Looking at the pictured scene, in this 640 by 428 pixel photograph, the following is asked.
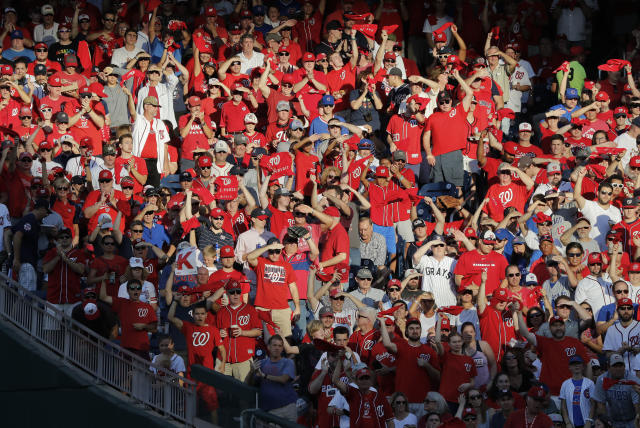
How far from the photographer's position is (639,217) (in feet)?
57.0

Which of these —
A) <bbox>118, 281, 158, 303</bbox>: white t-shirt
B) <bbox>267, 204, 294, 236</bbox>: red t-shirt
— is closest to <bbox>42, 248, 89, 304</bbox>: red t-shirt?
<bbox>118, 281, 158, 303</bbox>: white t-shirt

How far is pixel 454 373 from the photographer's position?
14578 mm

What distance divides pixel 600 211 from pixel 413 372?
454 cm

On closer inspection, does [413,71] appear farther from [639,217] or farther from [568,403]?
[568,403]

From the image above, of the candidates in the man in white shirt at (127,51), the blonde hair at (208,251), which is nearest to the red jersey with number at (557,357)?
the blonde hair at (208,251)

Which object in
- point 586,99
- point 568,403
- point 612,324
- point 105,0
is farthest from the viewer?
point 105,0

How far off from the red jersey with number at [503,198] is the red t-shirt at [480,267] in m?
1.61

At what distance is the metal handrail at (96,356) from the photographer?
14.9 m

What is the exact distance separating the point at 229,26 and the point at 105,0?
2.52 metres

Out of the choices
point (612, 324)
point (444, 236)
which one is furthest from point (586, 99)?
point (612, 324)

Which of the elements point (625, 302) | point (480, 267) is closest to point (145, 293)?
point (480, 267)

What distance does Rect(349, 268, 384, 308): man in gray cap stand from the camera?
1633cm

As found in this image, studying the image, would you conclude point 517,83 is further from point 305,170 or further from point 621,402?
point 621,402

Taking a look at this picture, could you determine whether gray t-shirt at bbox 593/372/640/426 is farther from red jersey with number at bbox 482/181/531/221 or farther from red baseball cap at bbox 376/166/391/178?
red baseball cap at bbox 376/166/391/178
